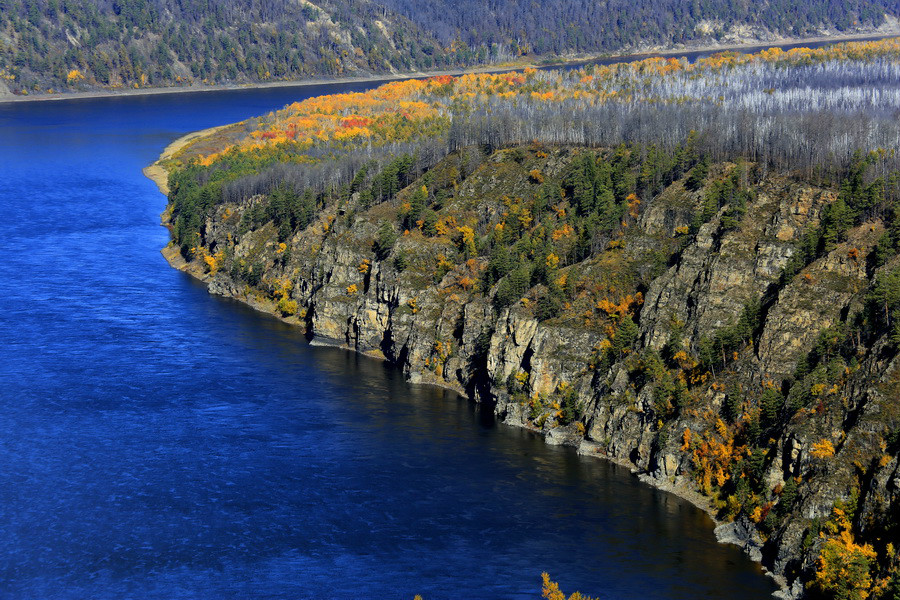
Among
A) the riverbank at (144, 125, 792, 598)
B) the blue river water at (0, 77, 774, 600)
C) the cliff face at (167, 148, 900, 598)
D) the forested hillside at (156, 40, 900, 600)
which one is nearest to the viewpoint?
the blue river water at (0, 77, 774, 600)

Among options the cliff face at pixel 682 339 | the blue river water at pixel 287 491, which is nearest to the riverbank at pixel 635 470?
the cliff face at pixel 682 339

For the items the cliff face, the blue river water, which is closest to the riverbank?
the cliff face

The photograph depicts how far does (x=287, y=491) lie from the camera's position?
102 m

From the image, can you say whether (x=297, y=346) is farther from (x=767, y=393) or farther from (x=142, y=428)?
(x=767, y=393)

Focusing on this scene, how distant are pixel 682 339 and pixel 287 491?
44495 mm

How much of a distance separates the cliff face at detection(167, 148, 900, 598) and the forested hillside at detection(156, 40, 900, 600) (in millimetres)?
247

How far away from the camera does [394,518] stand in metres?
96.6

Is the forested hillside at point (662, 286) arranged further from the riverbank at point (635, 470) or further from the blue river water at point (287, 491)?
the blue river water at point (287, 491)

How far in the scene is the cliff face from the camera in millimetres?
90500

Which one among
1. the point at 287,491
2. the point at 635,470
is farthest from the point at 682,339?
the point at 287,491

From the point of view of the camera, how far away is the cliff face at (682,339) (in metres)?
90.5

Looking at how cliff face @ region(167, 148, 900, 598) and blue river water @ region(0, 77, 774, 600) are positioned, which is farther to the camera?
cliff face @ region(167, 148, 900, 598)

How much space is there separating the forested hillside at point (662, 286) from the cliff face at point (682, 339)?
0.25 metres

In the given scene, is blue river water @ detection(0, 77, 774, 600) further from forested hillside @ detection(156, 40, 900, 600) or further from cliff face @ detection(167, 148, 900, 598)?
forested hillside @ detection(156, 40, 900, 600)
